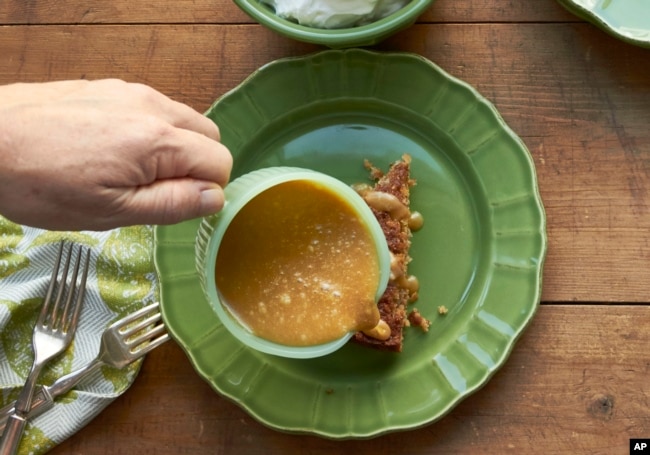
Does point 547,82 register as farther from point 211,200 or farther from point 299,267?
point 211,200

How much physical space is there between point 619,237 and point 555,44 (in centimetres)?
45

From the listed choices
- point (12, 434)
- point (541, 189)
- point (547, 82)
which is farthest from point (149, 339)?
point (547, 82)

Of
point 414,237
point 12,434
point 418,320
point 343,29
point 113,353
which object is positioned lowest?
point 12,434

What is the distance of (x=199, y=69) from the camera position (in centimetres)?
145

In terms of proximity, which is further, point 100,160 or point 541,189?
point 541,189

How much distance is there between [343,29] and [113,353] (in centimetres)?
82

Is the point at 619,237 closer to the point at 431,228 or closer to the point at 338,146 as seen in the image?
the point at 431,228

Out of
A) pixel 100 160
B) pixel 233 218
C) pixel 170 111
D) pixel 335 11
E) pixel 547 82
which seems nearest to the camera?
pixel 100 160

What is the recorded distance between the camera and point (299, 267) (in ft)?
3.82

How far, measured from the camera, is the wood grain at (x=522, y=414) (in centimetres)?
129

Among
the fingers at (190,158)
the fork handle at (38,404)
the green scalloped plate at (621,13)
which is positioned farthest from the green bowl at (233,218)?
the green scalloped plate at (621,13)

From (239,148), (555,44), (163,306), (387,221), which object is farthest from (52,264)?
(555,44)

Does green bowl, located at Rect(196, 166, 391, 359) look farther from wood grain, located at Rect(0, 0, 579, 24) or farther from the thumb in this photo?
wood grain, located at Rect(0, 0, 579, 24)

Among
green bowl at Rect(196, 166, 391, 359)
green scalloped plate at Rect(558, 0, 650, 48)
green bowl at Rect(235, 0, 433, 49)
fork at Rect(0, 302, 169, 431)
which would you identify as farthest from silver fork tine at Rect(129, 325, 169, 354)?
green scalloped plate at Rect(558, 0, 650, 48)
